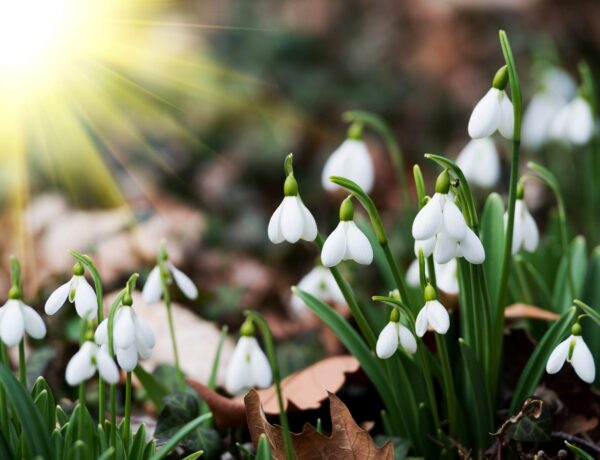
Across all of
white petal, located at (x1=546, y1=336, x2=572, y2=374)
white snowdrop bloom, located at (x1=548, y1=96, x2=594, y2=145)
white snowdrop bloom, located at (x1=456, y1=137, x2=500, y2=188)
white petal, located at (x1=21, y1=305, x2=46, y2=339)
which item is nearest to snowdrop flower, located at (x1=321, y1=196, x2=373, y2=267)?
white petal, located at (x1=546, y1=336, x2=572, y2=374)

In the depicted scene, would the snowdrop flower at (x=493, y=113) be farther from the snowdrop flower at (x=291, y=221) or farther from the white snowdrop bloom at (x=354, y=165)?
the white snowdrop bloom at (x=354, y=165)

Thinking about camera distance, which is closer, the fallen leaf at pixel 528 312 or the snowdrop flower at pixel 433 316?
the snowdrop flower at pixel 433 316

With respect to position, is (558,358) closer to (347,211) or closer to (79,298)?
(347,211)

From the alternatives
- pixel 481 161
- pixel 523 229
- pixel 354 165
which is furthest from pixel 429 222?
pixel 481 161

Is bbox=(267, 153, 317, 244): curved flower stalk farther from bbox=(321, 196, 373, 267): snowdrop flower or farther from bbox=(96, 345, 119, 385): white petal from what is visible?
bbox=(96, 345, 119, 385): white petal

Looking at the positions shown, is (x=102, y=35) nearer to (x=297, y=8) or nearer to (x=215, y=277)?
(x=297, y=8)

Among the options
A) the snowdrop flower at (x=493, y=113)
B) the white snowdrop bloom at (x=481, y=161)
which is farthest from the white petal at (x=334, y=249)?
the white snowdrop bloom at (x=481, y=161)
